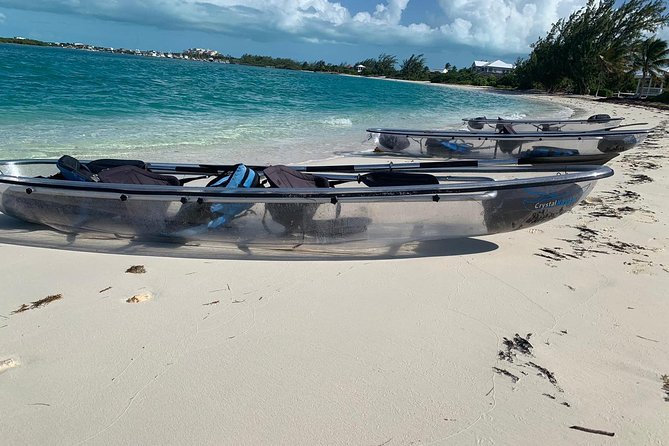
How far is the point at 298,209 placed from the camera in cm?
376

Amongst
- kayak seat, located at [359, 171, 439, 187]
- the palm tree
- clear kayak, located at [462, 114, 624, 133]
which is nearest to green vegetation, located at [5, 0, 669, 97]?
the palm tree

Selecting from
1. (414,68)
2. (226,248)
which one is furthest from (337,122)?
(414,68)

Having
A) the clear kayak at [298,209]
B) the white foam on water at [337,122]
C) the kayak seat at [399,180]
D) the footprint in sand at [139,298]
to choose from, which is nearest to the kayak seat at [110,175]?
the clear kayak at [298,209]

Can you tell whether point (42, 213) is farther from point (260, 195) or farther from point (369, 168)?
point (369, 168)

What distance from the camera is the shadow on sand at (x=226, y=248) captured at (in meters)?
3.88

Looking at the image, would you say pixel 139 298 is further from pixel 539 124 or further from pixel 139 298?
pixel 539 124

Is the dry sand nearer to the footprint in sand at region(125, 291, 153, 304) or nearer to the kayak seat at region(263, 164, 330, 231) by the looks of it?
the footprint in sand at region(125, 291, 153, 304)

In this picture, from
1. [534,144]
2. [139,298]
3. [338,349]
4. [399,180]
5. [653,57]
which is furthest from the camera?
[653,57]

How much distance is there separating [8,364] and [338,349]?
169cm

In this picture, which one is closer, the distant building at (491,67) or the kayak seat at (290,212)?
the kayak seat at (290,212)

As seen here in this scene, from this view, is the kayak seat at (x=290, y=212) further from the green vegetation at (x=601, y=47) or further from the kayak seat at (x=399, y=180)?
the green vegetation at (x=601, y=47)

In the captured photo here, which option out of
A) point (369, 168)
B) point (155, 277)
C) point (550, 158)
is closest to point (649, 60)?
point (550, 158)

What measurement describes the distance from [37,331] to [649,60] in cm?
4776

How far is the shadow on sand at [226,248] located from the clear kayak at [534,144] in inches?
219
